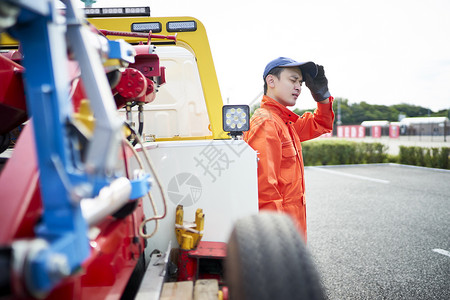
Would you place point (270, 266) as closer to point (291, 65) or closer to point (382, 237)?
point (291, 65)

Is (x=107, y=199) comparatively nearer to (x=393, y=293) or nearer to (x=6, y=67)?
(x=6, y=67)

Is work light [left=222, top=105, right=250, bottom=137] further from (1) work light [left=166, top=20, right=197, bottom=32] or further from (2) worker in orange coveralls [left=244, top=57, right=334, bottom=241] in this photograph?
(1) work light [left=166, top=20, right=197, bottom=32]

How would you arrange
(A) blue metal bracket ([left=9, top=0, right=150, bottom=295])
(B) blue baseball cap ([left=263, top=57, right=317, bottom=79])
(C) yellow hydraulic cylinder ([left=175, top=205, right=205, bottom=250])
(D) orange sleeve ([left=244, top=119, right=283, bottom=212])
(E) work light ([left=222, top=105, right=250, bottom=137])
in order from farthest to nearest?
(B) blue baseball cap ([left=263, top=57, right=317, bottom=79]) → (D) orange sleeve ([left=244, top=119, right=283, bottom=212]) → (E) work light ([left=222, top=105, right=250, bottom=137]) → (C) yellow hydraulic cylinder ([left=175, top=205, right=205, bottom=250]) → (A) blue metal bracket ([left=9, top=0, right=150, bottom=295])

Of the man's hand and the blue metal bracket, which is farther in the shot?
→ the man's hand

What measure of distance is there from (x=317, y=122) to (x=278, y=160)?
0.96 metres

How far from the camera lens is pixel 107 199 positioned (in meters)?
0.84

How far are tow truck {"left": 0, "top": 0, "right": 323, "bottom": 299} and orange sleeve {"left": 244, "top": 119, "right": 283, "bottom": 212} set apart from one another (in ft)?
1.03

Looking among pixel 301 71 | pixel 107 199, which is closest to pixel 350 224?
pixel 301 71

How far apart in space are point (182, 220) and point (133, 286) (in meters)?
0.44

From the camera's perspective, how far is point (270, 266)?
88 centimetres

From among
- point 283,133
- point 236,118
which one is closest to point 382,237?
point 283,133

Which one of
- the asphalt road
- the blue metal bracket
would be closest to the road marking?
the asphalt road

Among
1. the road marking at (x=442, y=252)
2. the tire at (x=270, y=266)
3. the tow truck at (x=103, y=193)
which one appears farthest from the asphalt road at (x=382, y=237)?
the tire at (x=270, y=266)

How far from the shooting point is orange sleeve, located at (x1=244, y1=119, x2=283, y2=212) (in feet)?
7.06
